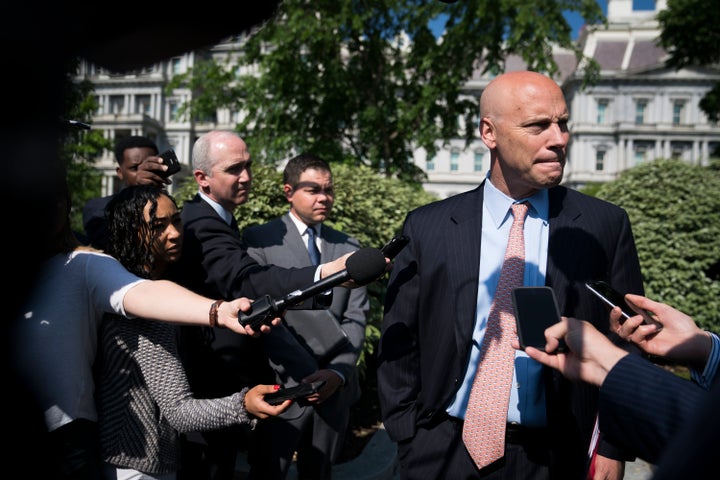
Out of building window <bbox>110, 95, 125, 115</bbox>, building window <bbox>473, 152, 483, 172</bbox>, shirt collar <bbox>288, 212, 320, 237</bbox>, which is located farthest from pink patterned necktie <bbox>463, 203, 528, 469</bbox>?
building window <bbox>473, 152, 483, 172</bbox>

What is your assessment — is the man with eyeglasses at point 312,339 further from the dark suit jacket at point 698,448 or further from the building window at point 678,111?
the building window at point 678,111

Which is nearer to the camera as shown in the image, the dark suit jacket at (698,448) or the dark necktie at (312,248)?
the dark suit jacket at (698,448)

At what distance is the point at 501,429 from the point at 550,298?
84cm

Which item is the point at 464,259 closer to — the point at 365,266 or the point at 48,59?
the point at 365,266

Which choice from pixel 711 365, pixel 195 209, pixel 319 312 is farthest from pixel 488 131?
pixel 195 209

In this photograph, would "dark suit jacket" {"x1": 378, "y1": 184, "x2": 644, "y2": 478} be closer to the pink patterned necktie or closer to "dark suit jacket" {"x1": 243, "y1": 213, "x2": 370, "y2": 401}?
the pink patterned necktie

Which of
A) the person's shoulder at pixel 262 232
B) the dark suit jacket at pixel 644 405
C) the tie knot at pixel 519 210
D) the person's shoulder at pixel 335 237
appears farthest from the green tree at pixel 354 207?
the dark suit jacket at pixel 644 405

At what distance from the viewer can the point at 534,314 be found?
170cm

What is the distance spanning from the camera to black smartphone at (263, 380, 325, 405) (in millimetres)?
2117

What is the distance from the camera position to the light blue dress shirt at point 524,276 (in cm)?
238

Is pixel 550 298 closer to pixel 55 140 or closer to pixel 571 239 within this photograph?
pixel 571 239

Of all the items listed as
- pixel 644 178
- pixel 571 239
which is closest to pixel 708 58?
pixel 644 178

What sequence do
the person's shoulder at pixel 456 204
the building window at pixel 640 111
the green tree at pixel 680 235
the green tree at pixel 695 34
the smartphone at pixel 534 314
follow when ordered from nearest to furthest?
1. the smartphone at pixel 534 314
2. the person's shoulder at pixel 456 204
3. the green tree at pixel 680 235
4. the green tree at pixel 695 34
5. the building window at pixel 640 111

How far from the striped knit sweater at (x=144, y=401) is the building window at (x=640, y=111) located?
7342cm
